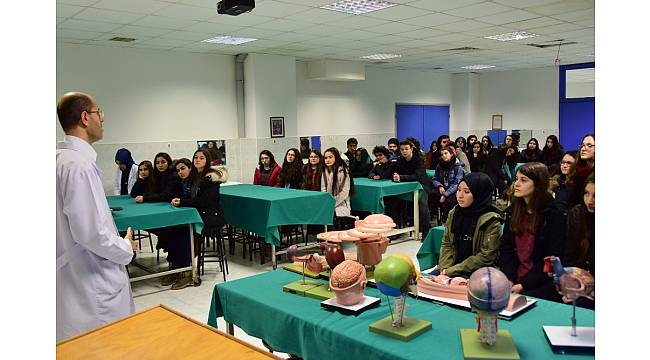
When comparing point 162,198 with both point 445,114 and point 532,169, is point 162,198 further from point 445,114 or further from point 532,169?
point 445,114

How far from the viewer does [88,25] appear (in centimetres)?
673

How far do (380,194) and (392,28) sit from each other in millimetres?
2493

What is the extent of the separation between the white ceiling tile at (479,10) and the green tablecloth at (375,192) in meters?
2.21

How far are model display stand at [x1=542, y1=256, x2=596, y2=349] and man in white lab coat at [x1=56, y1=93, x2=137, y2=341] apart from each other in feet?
5.67

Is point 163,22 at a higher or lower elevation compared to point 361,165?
higher

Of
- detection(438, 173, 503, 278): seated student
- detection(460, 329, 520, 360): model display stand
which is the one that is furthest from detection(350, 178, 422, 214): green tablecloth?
detection(460, 329, 520, 360): model display stand

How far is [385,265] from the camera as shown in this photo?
1945 mm

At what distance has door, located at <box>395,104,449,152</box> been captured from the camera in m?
13.3

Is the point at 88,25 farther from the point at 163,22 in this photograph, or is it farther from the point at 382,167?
the point at 382,167

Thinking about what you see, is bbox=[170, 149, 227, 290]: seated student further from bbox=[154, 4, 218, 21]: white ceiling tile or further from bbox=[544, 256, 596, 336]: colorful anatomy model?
bbox=[544, 256, 596, 336]: colorful anatomy model

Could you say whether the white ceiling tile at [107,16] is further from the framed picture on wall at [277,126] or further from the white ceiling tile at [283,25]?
the framed picture on wall at [277,126]

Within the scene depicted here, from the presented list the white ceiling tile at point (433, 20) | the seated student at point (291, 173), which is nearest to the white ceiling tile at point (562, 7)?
the white ceiling tile at point (433, 20)

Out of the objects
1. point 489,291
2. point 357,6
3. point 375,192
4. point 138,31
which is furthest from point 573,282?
point 138,31
